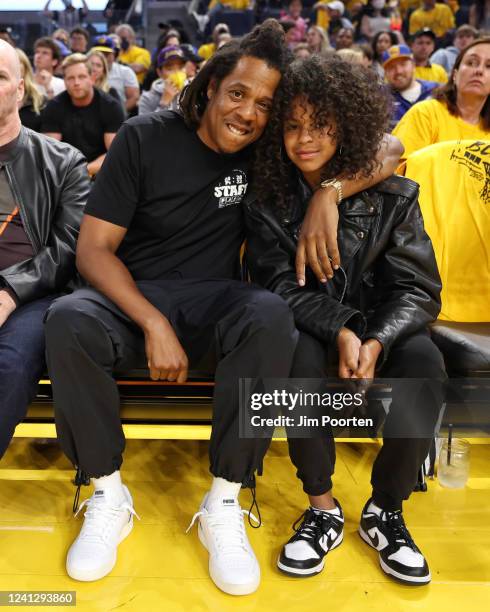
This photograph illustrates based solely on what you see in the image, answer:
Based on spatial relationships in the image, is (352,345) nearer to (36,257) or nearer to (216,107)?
(216,107)

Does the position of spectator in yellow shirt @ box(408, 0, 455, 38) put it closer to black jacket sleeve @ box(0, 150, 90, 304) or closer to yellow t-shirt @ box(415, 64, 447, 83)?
yellow t-shirt @ box(415, 64, 447, 83)

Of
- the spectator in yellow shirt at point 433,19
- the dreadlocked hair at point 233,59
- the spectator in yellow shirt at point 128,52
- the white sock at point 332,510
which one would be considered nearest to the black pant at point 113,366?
the white sock at point 332,510

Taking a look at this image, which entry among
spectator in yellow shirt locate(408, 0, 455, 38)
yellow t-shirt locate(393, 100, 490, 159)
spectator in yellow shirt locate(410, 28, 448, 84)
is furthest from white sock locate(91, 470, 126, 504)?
spectator in yellow shirt locate(408, 0, 455, 38)

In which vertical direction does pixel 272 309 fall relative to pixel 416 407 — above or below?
above

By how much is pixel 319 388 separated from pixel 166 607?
2.18 ft

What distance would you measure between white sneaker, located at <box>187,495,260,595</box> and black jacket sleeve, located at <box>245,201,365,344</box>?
1.78 feet

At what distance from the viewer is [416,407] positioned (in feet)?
5.51

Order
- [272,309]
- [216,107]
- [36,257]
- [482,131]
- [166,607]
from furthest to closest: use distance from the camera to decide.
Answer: [482,131]
[36,257]
[216,107]
[272,309]
[166,607]

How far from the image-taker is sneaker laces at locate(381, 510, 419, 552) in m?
1.68

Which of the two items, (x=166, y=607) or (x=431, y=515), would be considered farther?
(x=431, y=515)

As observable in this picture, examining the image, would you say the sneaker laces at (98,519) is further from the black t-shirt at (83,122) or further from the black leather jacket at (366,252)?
the black t-shirt at (83,122)

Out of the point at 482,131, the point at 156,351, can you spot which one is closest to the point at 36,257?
the point at 156,351

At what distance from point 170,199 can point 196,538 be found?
3.30ft

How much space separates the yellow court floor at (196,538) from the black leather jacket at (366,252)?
637mm
